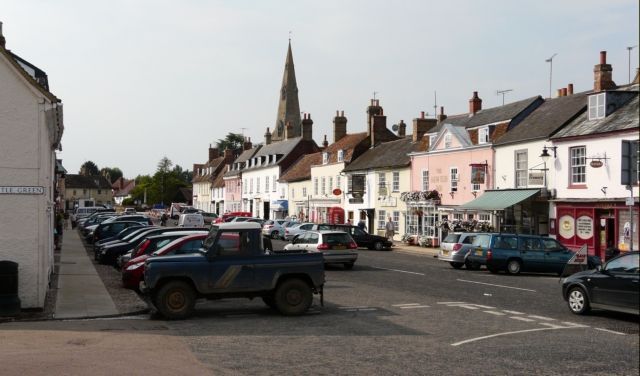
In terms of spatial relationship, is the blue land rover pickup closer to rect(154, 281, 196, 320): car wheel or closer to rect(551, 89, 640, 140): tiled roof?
rect(154, 281, 196, 320): car wheel

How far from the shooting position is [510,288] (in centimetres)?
2186

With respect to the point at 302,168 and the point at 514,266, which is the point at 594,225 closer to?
the point at 514,266

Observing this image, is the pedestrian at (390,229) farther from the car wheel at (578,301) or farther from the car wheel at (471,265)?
the car wheel at (578,301)

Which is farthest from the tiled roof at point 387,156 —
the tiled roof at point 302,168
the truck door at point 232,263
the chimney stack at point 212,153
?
the chimney stack at point 212,153

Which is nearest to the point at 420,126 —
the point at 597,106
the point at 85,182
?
the point at 597,106

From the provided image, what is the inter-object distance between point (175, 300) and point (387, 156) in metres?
41.1

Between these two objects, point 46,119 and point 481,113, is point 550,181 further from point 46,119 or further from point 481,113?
point 46,119

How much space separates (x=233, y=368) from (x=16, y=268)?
7493 mm

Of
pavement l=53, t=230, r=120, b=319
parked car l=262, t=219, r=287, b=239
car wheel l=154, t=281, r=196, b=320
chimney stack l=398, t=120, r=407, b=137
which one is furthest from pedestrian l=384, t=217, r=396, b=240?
car wheel l=154, t=281, r=196, b=320

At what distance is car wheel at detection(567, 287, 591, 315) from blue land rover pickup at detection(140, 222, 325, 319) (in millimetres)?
5687

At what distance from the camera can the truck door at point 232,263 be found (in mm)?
15461

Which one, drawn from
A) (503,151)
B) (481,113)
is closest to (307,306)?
(503,151)

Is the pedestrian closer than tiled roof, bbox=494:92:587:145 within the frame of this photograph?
No

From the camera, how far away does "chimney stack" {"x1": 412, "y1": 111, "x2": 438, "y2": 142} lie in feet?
173
